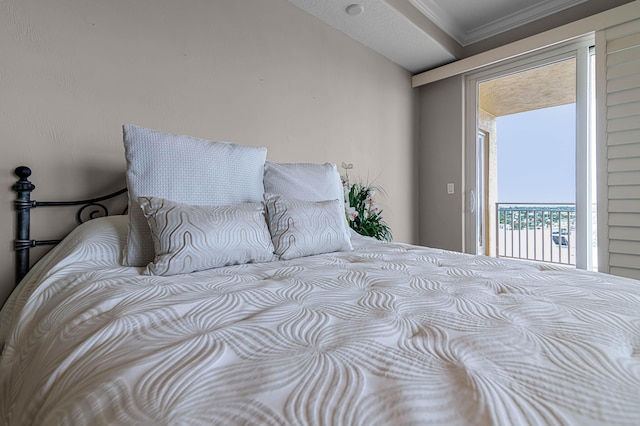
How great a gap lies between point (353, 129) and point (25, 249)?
7.55 ft

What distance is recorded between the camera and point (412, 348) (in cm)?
50

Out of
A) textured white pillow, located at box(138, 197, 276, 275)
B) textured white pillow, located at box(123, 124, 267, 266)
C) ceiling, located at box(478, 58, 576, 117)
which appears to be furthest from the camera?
ceiling, located at box(478, 58, 576, 117)

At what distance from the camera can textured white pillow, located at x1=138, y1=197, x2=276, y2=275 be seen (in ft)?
3.52

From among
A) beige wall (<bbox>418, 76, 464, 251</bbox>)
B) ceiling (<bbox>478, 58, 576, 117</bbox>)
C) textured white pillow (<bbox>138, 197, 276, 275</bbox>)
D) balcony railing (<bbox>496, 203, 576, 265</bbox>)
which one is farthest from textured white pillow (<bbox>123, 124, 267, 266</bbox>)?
balcony railing (<bbox>496, 203, 576, 265</bbox>)

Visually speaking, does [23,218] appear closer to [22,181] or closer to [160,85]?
[22,181]

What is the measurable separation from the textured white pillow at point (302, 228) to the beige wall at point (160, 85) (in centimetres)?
76

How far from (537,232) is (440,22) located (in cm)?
351

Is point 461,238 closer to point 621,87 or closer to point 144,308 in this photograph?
point 621,87

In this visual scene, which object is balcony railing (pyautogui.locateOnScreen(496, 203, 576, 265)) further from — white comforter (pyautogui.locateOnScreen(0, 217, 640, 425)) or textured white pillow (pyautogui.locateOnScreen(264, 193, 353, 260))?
white comforter (pyautogui.locateOnScreen(0, 217, 640, 425))

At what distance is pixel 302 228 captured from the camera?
1437 millimetres

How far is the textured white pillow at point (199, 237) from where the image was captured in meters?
1.07

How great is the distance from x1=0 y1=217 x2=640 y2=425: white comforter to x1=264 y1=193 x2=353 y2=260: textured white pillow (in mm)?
432

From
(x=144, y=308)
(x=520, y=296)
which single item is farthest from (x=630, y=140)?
(x=144, y=308)

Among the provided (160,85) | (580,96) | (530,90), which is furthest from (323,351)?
(530,90)
